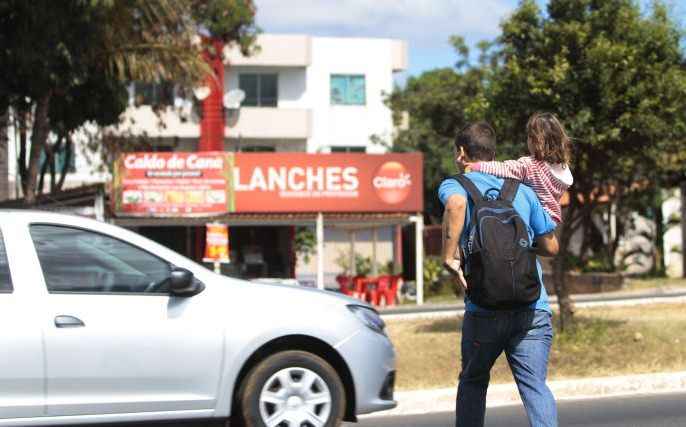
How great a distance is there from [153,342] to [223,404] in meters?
0.59

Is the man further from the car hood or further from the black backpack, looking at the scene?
the car hood

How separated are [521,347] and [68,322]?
2671mm

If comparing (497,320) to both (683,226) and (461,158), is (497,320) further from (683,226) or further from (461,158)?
(683,226)

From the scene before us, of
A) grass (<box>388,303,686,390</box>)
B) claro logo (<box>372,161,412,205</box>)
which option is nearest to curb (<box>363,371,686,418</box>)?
grass (<box>388,303,686,390</box>)

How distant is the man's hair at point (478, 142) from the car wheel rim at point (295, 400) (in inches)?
77.8

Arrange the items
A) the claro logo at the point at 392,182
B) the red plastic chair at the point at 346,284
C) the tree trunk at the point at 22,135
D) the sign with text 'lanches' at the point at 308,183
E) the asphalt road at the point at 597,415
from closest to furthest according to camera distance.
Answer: the asphalt road at the point at 597,415 < the tree trunk at the point at 22,135 < the sign with text 'lanches' at the point at 308,183 < the red plastic chair at the point at 346,284 < the claro logo at the point at 392,182

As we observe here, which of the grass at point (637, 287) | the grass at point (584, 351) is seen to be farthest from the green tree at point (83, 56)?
the grass at point (637, 287)

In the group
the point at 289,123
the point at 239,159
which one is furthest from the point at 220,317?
the point at 289,123

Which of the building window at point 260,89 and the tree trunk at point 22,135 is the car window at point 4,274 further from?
the building window at point 260,89

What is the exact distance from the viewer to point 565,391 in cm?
983

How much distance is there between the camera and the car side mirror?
6668 millimetres

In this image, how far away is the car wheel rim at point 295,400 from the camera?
6824 mm

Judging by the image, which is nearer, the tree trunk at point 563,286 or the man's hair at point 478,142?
the man's hair at point 478,142

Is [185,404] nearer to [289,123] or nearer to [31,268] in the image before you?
[31,268]
